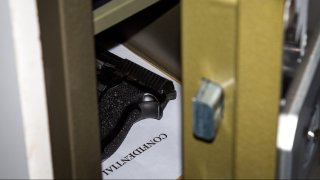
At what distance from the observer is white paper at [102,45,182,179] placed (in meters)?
0.74

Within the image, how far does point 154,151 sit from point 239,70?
277 mm

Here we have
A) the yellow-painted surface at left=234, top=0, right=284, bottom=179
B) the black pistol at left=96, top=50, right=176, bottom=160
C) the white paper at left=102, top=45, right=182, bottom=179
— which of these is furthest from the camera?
the black pistol at left=96, top=50, right=176, bottom=160

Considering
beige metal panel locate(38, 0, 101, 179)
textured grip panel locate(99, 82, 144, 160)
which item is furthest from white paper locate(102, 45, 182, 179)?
beige metal panel locate(38, 0, 101, 179)

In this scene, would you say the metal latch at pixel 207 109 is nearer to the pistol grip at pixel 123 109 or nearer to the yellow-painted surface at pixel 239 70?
the yellow-painted surface at pixel 239 70

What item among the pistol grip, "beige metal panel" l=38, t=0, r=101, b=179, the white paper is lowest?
the white paper

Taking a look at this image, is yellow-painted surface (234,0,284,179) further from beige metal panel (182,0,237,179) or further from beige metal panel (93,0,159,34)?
beige metal panel (93,0,159,34)

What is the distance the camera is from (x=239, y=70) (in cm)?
55

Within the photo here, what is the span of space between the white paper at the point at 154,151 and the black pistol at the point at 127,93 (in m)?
0.01

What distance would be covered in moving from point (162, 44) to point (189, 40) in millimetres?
390

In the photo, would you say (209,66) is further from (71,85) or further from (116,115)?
(116,115)

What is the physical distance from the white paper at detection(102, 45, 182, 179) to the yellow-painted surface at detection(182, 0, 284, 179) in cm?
16

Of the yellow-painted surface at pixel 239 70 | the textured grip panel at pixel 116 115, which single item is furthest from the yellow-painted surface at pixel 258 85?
the textured grip panel at pixel 116 115

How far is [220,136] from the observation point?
0.58 meters

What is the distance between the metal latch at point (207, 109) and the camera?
1.76 feet
